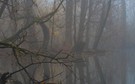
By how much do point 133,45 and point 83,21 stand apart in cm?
968

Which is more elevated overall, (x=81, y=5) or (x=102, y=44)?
(x=81, y=5)

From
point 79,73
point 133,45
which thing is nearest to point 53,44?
point 79,73

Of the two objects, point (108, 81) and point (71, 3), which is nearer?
point (108, 81)

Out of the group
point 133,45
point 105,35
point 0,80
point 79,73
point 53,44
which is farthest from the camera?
point 133,45

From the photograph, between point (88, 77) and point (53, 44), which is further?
point (53, 44)

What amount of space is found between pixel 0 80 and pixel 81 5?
17238 mm

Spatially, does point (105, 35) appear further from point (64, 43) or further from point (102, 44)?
point (64, 43)

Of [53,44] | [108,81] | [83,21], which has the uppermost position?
[83,21]

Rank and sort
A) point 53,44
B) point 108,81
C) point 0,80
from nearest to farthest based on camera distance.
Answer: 1. point 0,80
2. point 108,81
3. point 53,44

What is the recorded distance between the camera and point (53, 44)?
18359 millimetres

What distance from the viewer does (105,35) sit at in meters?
22.8

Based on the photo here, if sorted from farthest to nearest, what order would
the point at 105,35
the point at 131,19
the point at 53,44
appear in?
the point at 131,19 < the point at 105,35 < the point at 53,44

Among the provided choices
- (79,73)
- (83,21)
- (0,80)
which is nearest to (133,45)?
(83,21)

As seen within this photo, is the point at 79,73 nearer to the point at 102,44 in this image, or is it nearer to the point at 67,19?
the point at 67,19
